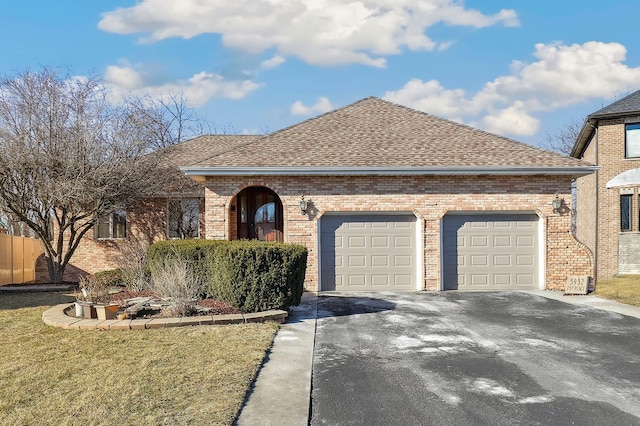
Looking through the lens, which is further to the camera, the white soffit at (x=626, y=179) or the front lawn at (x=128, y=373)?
the white soffit at (x=626, y=179)

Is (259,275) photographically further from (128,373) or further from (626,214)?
(626,214)

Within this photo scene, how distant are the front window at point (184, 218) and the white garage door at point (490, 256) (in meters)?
9.49

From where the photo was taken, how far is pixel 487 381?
6180 mm

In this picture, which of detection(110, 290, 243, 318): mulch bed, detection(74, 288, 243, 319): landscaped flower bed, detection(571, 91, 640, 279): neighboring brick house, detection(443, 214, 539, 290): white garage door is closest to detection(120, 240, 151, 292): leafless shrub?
detection(110, 290, 243, 318): mulch bed

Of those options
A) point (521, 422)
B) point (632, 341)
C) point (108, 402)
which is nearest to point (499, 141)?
point (632, 341)

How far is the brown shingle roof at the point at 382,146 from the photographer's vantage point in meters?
15.1

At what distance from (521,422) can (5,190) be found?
1683 cm

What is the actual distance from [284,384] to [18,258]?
671 inches

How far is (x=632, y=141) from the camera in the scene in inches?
888

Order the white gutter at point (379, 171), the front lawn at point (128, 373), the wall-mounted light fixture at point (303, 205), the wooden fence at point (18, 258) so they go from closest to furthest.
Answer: the front lawn at point (128, 373) → the white gutter at point (379, 171) → the wall-mounted light fixture at point (303, 205) → the wooden fence at point (18, 258)

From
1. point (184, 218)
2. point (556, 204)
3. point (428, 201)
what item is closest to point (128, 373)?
point (428, 201)

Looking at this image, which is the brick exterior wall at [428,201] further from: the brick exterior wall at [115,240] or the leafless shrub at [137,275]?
the brick exterior wall at [115,240]

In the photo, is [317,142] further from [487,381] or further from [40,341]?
[487,381]

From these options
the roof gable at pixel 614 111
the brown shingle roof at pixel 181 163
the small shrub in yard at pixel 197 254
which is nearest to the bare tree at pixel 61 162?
the brown shingle roof at pixel 181 163
